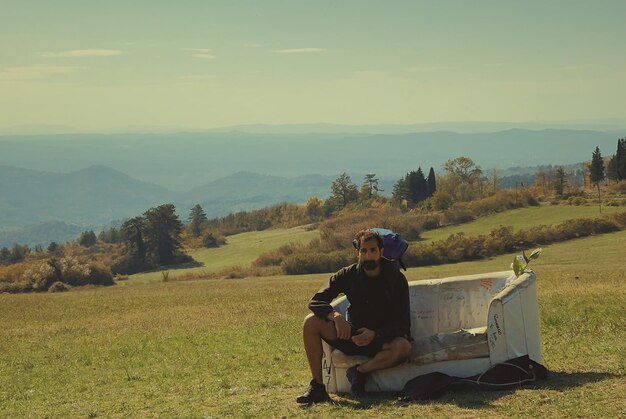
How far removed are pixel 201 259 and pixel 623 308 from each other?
82.0 m

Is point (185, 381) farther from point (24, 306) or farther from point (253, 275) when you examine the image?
point (253, 275)

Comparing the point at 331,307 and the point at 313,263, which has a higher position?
the point at 331,307

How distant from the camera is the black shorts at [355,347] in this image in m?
9.52

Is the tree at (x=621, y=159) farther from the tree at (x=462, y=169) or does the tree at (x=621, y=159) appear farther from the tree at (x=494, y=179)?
the tree at (x=462, y=169)

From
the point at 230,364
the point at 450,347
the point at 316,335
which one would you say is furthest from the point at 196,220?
the point at 450,347

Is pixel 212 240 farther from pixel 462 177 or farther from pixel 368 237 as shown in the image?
pixel 368 237

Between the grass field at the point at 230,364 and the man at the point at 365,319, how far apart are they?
0.49 m

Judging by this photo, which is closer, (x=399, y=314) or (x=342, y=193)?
(x=399, y=314)

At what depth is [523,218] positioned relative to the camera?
84.1m

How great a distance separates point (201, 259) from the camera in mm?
94750

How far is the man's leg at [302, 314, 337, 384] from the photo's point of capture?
966 cm

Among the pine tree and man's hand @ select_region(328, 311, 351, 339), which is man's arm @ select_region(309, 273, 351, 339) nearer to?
man's hand @ select_region(328, 311, 351, 339)

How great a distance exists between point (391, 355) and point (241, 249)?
300 feet

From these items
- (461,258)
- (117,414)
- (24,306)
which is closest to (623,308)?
Answer: (117,414)
